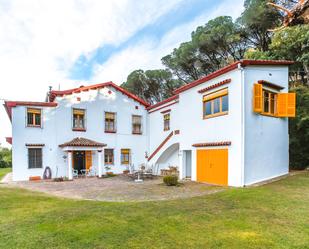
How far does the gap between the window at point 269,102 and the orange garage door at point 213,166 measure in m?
3.18

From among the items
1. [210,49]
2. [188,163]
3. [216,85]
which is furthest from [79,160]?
[210,49]

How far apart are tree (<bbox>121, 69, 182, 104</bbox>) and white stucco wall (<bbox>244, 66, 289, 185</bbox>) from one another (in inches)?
659

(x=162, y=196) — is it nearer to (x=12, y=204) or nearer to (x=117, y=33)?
(x=12, y=204)

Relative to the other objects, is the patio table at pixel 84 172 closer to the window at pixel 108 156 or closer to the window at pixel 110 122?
the window at pixel 108 156

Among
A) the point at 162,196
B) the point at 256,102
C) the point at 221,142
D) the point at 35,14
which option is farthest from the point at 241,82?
the point at 35,14

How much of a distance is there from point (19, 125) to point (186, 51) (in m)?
17.0

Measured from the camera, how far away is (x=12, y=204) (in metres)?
8.30

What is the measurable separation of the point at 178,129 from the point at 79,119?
8026 millimetres

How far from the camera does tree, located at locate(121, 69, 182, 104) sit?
29.2 m

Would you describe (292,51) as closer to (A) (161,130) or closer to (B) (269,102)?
(B) (269,102)

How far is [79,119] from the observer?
61.6 feet

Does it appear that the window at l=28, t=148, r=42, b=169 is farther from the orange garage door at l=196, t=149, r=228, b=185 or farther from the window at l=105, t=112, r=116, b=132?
the orange garage door at l=196, t=149, r=228, b=185

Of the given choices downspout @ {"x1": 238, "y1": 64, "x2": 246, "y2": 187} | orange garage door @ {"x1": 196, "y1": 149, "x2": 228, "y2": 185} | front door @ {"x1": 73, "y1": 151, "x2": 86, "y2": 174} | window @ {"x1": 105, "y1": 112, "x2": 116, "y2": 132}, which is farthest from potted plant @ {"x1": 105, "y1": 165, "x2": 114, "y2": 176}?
downspout @ {"x1": 238, "y1": 64, "x2": 246, "y2": 187}

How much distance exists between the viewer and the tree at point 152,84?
2925cm
